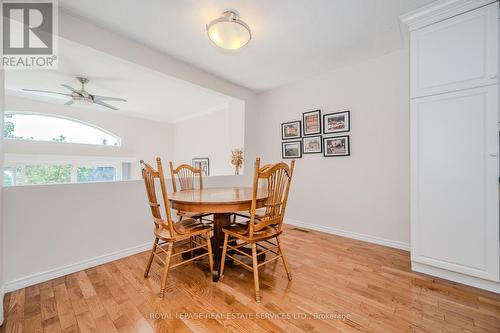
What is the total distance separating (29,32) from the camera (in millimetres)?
2014

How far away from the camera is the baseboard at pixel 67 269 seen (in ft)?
5.57

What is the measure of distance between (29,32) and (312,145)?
3.54 meters

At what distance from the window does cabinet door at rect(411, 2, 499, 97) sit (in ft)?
17.3

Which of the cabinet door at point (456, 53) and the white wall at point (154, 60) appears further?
the white wall at point (154, 60)

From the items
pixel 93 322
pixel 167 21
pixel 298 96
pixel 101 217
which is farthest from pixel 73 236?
pixel 298 96

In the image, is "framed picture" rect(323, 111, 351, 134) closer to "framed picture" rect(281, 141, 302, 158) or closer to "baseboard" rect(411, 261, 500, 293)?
"framed picture" rect(281, 141, 302, 158)

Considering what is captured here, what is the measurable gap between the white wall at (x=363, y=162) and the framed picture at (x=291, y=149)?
0.43 ft

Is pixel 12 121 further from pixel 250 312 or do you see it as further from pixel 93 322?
pixel 250 312

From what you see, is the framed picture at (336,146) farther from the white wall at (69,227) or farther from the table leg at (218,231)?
the white wall at (69,227)

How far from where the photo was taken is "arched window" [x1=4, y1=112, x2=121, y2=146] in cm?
413

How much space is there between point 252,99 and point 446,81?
2.78 m

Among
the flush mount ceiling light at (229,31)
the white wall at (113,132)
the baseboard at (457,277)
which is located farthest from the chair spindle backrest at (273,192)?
the white wall at (113,132)

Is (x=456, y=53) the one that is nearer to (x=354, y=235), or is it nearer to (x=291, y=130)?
(x=291, y=130)

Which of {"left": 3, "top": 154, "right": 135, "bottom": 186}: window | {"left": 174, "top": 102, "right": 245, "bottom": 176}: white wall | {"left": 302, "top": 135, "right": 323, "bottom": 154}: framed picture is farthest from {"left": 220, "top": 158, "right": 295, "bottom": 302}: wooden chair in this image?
{"left": 3, "top": 154, "right": 135, "bottom": 186}: window
